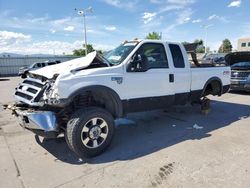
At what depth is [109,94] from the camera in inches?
161

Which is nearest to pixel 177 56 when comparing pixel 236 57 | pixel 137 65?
pixel 137 65

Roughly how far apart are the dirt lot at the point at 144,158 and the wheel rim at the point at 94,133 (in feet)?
0.89

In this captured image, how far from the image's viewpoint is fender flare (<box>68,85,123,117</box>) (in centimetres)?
364

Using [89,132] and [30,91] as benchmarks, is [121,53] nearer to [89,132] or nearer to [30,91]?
[89,132]

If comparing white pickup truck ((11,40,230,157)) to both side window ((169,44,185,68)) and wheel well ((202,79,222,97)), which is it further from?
wheel well ((202,79,222,97))

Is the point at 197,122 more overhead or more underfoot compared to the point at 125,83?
more underfoot

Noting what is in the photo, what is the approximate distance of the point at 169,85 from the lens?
5.03 m

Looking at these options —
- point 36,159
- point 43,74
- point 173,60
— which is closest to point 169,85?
point 173,60

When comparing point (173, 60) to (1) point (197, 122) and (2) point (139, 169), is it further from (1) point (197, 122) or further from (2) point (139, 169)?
(2) point (139, 169)

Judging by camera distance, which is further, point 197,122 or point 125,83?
point 197,122

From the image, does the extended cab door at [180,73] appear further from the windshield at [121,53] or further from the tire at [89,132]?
the tire at [89,132]

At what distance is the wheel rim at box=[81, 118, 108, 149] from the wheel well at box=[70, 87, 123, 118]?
42 centimetres

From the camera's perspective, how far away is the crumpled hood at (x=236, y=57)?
10422mm

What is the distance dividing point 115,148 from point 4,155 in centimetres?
200
